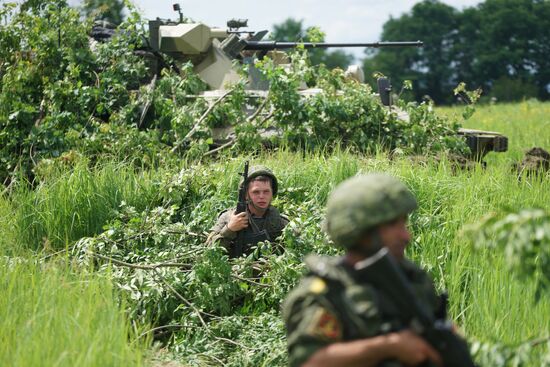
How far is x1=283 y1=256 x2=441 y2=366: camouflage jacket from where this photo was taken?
11.9 feet

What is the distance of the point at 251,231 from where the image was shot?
8164 mm

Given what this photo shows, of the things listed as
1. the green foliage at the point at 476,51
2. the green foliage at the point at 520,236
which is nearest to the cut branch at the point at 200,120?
Result: the green foliage at the point at 520,236

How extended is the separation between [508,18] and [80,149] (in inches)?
2332

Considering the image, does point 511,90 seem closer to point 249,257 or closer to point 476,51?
point 476,51

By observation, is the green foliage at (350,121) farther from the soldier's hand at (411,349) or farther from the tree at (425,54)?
the tree at (425,54)

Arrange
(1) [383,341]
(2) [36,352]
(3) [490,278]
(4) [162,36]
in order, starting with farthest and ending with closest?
(4) [162,36]
(3) [490,278]
(2) [36,352]
(1) [383,341]

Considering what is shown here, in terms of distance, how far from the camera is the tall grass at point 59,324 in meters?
5.05

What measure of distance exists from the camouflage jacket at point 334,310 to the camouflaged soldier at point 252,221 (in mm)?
4253

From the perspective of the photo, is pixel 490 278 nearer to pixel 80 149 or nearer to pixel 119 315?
pixel 119 315

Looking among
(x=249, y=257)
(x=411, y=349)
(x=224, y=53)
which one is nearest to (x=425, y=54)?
(x=224, y=53)

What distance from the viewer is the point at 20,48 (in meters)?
13.0

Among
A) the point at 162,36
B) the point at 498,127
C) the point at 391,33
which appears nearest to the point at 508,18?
the point at 391,33

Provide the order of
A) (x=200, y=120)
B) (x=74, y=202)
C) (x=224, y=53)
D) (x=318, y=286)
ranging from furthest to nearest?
(x=224, y=53) < (x=200, y=120) < (x=74, y=202) < (x=318, y=286)

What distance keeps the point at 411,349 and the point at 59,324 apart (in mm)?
2370
